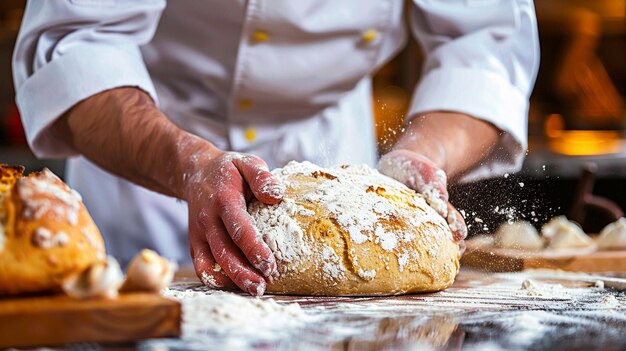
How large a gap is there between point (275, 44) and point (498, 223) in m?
0.74

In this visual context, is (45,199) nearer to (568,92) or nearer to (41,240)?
(41,240)

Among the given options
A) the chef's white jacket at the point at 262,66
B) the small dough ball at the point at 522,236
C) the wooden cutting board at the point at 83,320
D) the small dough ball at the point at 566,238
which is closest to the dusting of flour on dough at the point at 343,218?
the chef's white jacket at the point at 262,66

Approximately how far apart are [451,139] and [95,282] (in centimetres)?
103

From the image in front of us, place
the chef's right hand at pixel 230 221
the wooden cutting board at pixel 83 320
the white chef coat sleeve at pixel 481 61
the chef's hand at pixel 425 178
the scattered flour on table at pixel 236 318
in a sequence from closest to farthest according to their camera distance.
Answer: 1. the wooden cutting board at pixel 83 320
2. the scattered flour on table at pixel 236 318
3. the chef's right hand at pixel 230 221
4. the chef's hand at pixel 425 178
5. the white chef coat sleeve at pixel 481 61

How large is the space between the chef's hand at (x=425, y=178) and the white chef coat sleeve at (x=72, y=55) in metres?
0.54

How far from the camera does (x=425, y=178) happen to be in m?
1.39

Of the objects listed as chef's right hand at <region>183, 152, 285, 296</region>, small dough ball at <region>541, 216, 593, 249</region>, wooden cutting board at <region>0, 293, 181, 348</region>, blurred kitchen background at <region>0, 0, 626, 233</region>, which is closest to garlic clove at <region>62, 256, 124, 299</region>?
wooden cutting board at <region>0, 293, 181, 348</region>

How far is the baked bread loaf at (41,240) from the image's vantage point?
0.81 meters

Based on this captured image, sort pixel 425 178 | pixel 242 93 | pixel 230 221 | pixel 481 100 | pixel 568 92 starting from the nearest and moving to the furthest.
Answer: pixel 230 221, pixel 425 178, pixel 481 100, pixel 242 93, pixel 568 92

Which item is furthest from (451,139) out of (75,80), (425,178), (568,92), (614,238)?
(568,92)

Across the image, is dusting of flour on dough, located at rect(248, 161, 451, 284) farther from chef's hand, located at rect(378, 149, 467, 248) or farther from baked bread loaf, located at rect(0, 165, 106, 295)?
baked bread loaf, located at rect(0, 165, 106, 295)

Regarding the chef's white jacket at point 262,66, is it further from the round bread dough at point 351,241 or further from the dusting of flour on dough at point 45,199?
the dusting of flour on dough at point 45,199

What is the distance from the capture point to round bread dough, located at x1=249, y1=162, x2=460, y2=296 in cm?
120

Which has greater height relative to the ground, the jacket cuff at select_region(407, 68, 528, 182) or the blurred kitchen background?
the jacket cuff at select_region(407, 68, 528, 182)
